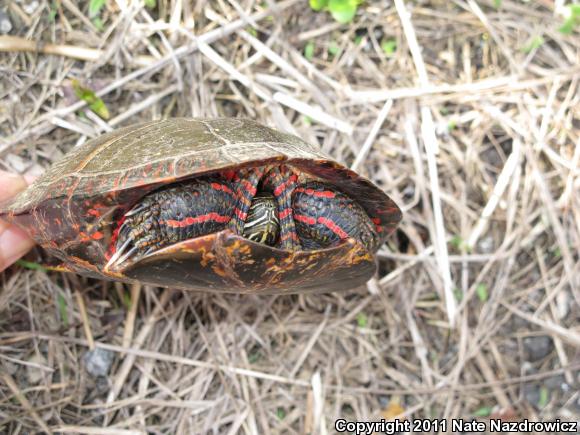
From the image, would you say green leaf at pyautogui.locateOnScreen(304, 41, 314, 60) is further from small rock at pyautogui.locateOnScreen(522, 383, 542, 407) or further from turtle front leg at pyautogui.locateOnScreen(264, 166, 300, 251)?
small rock at pyautogui.locateOnScreen(522, 383, 542, 407)

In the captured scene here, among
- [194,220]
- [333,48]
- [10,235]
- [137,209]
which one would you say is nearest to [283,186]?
[194,220]

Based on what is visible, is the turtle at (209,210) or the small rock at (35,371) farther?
the small rock at (35,371)

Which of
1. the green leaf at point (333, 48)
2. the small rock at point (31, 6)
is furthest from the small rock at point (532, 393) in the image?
the small rock at point (31, 6)

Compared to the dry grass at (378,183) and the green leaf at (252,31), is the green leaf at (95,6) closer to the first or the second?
the dry grass at (378,183)

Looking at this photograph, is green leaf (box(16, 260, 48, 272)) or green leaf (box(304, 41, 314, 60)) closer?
green leaf (box(16, 260, 48, 272))

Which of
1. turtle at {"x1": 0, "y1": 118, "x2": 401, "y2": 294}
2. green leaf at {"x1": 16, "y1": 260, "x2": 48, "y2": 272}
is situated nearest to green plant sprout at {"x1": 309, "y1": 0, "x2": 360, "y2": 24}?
turtle at {"x1": 0, "y1": 118, "x2": 401, "y2": 294}

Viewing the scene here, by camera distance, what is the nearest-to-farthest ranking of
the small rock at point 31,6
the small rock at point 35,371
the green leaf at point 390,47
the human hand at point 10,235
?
the human hand at point 10,235 < the small rock at point 35,371 < the small rock at point 31,6 < the green leaf at point 390,47

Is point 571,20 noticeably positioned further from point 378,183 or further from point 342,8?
point 378,183
